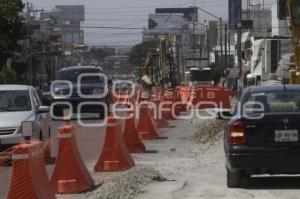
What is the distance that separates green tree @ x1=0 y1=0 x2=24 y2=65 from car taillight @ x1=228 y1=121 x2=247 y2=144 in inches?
1751

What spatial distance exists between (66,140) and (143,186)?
1.51m

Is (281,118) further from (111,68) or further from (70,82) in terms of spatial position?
(111,68)

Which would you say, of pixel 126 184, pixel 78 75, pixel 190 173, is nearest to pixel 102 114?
pixel 78 75

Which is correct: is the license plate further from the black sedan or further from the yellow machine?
the yellow machine

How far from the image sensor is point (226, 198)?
1078 centimetres

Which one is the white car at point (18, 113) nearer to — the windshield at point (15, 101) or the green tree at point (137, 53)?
the windshield at point (15, 101)

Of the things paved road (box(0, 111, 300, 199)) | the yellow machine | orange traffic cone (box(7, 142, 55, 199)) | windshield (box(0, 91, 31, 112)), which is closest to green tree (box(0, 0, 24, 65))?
paved road (box(0, 111, 300, 199))

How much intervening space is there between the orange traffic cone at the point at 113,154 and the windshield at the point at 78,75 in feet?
60.4

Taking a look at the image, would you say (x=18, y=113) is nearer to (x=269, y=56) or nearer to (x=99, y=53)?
(x=269, y=56)

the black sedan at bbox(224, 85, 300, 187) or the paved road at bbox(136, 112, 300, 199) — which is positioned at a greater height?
the black sedan at bbox(224, 85, 300, 187)

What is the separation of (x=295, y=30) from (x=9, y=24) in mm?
38120

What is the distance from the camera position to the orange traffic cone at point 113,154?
14.3 m

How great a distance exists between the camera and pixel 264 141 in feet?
37.3

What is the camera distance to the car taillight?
11.4 metres
